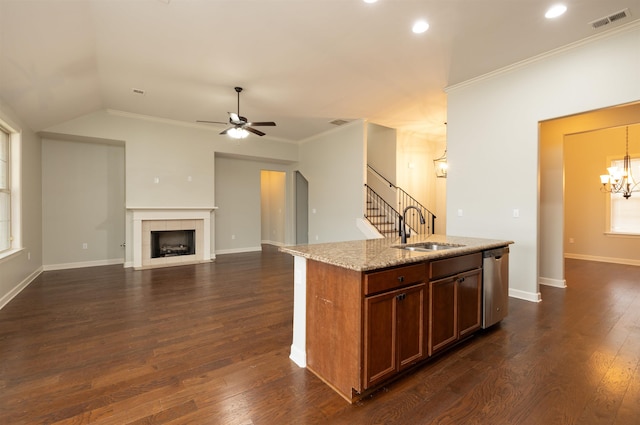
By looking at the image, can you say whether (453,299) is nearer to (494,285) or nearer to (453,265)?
(453,265)

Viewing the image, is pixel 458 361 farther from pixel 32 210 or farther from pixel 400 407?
pixel 32 210

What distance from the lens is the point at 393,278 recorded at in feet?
6.68

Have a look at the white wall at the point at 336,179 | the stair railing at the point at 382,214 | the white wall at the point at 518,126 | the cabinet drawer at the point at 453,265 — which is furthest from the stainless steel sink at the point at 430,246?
the stair railing at the point at 382,214

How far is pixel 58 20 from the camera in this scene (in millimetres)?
2922

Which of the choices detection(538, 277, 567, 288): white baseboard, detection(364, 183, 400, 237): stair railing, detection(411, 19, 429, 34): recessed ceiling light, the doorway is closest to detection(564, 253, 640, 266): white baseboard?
detection(538, 277, 567, 288): white baseboard

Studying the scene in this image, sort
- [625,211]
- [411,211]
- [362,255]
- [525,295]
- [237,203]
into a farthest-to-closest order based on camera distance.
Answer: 1. [237,203]
2. [411,211]
3. [625,211]
4. [525,295]
5. [362,255]

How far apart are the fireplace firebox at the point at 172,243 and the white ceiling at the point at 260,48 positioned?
2.90 meters

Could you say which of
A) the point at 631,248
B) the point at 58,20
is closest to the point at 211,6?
the point at 58,20

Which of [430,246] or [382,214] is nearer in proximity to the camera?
[430,246]

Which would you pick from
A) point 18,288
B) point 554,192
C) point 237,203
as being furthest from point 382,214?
point 18,288

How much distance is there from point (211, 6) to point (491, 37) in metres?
3.06

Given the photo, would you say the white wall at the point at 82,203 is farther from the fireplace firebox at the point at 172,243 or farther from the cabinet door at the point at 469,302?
the cabinet door at the point at 469,302

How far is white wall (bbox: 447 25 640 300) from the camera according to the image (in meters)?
3.34

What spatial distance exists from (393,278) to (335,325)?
20.4 inches
